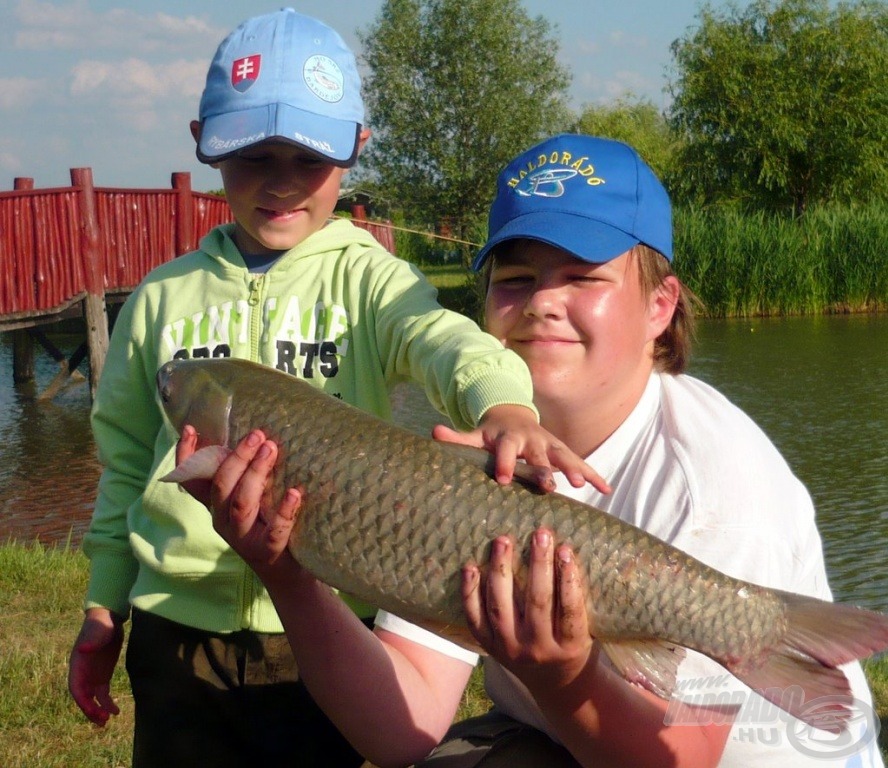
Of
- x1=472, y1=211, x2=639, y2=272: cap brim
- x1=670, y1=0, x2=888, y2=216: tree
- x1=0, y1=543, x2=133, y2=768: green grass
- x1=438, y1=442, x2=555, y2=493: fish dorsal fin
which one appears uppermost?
x1=670, y1=0, x2=888, y2=216: tree

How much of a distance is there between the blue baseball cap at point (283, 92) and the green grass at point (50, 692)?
2.22m

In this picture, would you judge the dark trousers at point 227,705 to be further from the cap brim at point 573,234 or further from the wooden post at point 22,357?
the wooden post at point 22,357

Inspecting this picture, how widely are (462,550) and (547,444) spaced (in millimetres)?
233

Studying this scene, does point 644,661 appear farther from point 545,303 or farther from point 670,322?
point 670,322

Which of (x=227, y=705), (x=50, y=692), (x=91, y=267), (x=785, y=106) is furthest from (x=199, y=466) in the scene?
(x=785, y=106)

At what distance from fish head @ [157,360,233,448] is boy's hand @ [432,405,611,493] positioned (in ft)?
1.54

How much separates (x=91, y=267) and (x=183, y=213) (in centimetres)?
233

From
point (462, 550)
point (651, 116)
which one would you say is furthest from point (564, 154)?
point (651, 116)

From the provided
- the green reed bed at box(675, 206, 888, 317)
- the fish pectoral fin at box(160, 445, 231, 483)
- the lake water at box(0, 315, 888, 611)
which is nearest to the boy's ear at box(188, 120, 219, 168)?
the fish pectoral fin at box(160, 445, 231, 483)

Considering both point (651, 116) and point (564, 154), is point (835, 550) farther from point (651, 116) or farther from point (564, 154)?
point (651, 116)

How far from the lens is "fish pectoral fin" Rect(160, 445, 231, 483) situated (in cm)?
221

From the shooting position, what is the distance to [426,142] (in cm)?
4638

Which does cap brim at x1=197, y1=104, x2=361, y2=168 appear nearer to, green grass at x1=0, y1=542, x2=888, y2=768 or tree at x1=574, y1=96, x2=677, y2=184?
green grass at x1=0, y1=542, x2=888, y2=768

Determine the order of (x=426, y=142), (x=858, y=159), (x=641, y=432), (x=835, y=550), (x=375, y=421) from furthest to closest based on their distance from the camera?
(x=426, y=142) → (x=858, y=159) → (x=835, y=550) → (x=641, y=432) → (x=375, y=421)
